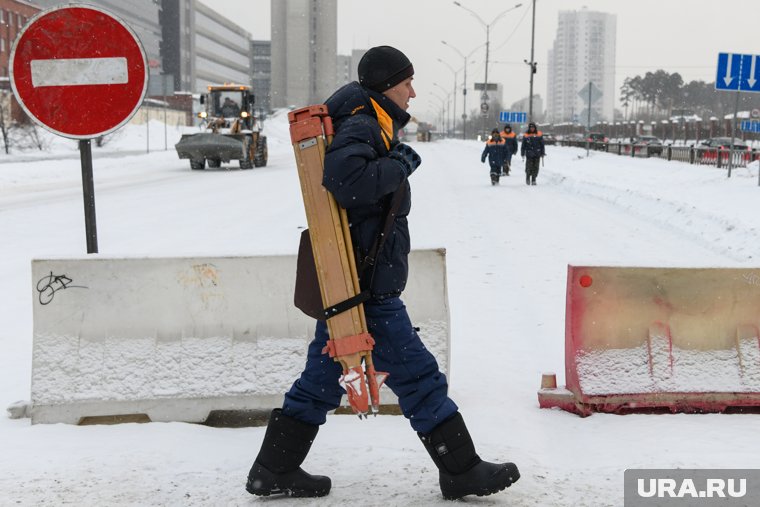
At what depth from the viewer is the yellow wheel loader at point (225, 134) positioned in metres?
28.3

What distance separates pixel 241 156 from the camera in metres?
28.6

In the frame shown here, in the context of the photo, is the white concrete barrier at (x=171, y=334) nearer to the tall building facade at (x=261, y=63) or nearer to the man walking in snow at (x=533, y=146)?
the man walking in snow at (x=533, y=146)

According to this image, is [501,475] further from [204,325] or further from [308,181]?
[204,325]

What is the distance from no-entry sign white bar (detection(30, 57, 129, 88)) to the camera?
15.1 feet

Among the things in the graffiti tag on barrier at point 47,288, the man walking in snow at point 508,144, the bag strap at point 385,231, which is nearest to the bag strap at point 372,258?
the bag strap at point 385,231

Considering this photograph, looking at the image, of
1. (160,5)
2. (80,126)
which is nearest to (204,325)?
(80,126)

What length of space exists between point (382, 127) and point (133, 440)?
2041 millimetres

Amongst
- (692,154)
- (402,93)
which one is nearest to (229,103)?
(692,154)

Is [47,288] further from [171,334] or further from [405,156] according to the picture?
[405,156]

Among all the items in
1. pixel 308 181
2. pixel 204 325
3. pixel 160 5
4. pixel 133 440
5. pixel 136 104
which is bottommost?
pixel 133 440

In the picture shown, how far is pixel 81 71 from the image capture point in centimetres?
463

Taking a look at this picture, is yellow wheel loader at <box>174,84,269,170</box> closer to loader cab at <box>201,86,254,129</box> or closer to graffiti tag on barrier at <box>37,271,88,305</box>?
loader cab at <box>201,86,254,129</box>

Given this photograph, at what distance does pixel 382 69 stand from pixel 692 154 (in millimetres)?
32963

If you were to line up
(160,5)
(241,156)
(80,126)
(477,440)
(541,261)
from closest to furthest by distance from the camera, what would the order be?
(477,440)
(80,126)
(541,261)
(241,156)
(160,5)
